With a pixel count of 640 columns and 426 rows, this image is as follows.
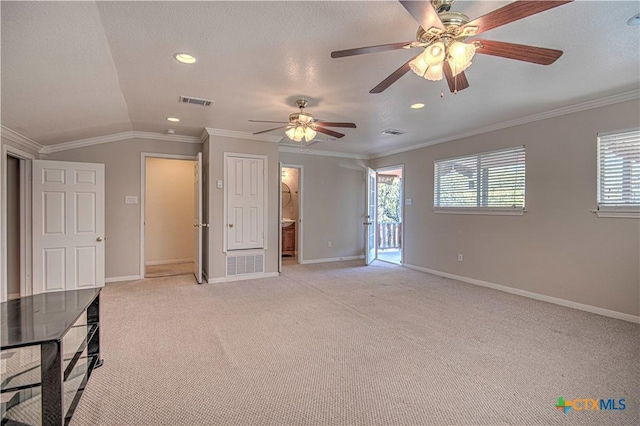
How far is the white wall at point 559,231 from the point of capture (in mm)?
3539

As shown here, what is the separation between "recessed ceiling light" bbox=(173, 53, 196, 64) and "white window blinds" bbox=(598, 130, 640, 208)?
4546 millimetres

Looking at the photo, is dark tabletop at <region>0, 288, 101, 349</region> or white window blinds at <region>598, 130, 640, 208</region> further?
white window blinds at <region>598, 130, 640, 208</region>

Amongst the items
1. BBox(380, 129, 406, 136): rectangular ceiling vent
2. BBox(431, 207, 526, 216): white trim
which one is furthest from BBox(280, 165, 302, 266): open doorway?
BBox(431, 207, 526, 216): white trim

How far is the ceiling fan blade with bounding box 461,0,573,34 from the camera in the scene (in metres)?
1.40

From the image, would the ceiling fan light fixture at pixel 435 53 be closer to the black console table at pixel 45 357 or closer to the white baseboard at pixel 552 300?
the black console table at pixel 45 357

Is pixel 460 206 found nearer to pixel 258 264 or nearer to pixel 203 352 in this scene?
pixel 258 264

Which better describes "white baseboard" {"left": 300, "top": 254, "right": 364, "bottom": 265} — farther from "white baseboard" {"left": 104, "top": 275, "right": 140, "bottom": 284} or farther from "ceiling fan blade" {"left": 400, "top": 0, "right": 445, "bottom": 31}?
"ceiling fan blade" {"left": 400, "top": 0, "right": 445, "bottom": 31}

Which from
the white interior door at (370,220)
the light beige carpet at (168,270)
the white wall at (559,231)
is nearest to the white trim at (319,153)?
the white interior door at (370,220)

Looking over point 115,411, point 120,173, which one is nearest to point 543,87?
point 115,411

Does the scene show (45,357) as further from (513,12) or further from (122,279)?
(122,279)

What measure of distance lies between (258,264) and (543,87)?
15.4 feet

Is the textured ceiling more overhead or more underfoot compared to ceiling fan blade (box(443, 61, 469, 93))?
more overhead

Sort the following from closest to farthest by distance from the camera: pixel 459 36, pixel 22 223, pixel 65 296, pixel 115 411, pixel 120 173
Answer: pixel 459 36, pixel 115 411, pixel 65 296, pixel 22 223, pixel 120 173

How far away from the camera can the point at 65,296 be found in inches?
91.3
